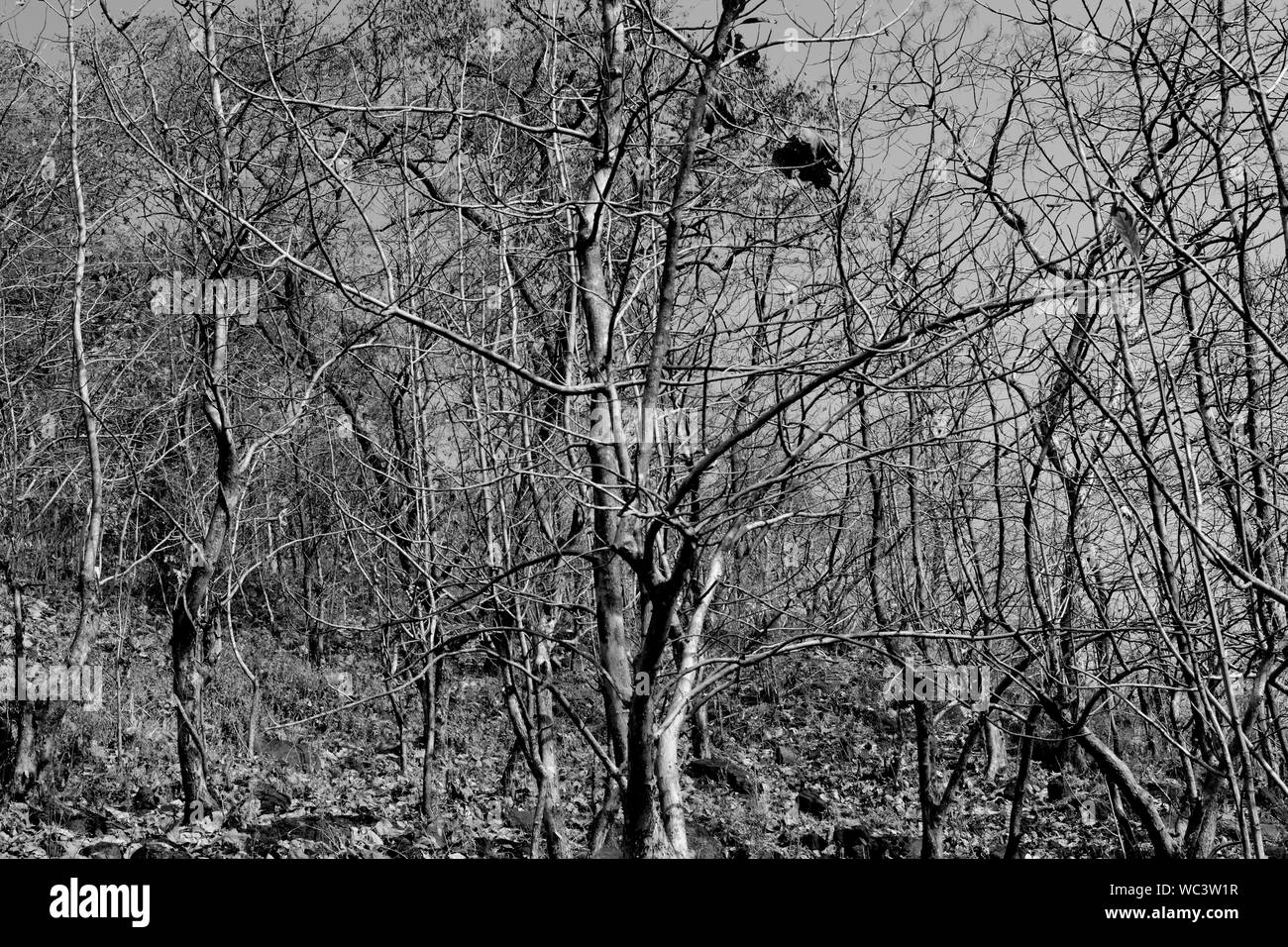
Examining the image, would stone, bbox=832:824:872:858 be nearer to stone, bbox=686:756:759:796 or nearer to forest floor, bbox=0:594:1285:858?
forest floor, bbox=0:594:1285:858

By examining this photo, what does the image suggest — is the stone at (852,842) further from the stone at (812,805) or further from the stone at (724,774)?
the stone at (724,774)

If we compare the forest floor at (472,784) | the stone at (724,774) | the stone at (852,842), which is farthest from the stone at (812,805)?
the stone at (852,842)

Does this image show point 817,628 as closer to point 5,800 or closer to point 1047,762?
point 5,800

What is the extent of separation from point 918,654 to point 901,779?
162 inches

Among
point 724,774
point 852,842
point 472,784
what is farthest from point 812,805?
point 472,784

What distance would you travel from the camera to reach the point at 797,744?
13.0 m

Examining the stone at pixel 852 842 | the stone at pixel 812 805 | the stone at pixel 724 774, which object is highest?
the stone at pixel 724 774

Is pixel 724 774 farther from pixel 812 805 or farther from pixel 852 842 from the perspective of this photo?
pixel 852 842

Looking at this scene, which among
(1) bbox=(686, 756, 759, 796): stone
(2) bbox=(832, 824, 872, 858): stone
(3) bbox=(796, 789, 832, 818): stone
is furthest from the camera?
(1) bbox=(686, 756, 759, 796): stone

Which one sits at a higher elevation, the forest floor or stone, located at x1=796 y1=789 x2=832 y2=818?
the forest floor

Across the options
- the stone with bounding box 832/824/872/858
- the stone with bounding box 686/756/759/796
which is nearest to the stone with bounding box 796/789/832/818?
the stone with bounding box 686/756/759/796

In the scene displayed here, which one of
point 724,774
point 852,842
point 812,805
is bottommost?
point 852,842

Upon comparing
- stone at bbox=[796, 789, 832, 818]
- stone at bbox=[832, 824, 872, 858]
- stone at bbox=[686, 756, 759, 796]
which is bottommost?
stone at bbox=[832, 824, 872, 858]
